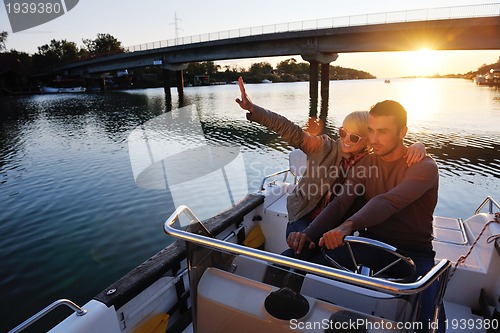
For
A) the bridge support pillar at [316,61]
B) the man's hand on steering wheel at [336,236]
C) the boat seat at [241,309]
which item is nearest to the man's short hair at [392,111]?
the man's hand on steering wheel at [336,236]

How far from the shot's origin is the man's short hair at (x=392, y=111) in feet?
8.41

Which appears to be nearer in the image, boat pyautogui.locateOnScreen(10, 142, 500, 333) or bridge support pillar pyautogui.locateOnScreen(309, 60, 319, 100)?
boat pyautogui.locateOnScreen(10, 142, 500, 333)

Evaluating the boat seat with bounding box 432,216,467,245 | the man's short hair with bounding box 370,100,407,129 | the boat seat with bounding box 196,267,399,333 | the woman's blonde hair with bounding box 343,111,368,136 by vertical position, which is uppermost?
the man's short hair with bounding box 370,100,407,129

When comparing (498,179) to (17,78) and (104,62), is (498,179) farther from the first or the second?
(17,78)

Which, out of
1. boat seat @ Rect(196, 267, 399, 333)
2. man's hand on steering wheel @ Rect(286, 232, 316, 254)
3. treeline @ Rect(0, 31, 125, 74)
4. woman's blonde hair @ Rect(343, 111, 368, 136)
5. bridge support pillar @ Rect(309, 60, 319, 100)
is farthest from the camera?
treeline @ Rect(0, 31, 125, 74)

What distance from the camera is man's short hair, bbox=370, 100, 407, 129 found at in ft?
8.41

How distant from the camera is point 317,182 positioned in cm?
315

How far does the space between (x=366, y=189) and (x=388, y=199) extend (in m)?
0.43

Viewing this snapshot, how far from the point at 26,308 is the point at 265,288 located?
19.5ft

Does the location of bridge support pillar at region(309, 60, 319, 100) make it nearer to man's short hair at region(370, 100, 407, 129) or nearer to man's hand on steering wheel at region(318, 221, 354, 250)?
man's short hair at region(370, 100, 407, 129)

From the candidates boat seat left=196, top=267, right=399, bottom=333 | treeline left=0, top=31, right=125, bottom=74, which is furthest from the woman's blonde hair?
treeline left=0, top=31, right=125, bottom=74

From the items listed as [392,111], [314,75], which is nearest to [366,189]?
[392,111]

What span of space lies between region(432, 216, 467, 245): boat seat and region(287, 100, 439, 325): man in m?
1.60

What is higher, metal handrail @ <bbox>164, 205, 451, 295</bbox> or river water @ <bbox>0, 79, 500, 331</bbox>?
metal handrail @ <bbox>164, 205, 451, 295</bbox>
